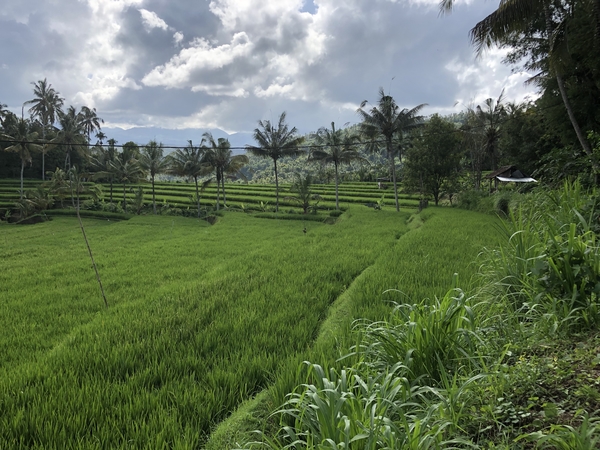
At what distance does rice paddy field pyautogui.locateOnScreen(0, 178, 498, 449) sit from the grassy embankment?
0.05 ft

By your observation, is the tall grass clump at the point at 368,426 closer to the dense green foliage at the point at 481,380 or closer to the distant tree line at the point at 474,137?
the dense green foliage at the point at 481,380

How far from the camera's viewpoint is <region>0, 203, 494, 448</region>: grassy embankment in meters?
2.32

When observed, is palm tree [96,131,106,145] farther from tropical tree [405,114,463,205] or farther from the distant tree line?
tropical tree [405,114,463,205]

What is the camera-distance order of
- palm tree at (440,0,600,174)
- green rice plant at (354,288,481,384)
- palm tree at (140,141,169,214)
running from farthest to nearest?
palm tree at (140,141,169,214) → palm tree at (440,0,600,174) → green rice plant at (354,288,481,384)

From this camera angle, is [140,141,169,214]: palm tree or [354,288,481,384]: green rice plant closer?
[354,288,481,384]: green rice plant

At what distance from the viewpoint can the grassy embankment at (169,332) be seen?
232cm

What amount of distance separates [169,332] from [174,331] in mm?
56

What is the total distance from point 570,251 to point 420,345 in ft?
4.61

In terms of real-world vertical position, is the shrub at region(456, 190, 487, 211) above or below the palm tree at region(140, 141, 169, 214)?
below

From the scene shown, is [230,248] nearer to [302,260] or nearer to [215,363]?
[302,260]

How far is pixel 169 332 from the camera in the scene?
3.81 m

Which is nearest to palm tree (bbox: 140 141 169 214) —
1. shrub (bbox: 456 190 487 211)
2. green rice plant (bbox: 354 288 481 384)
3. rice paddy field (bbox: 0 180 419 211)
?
rice paddy field (bbox: 0 180 419 211)

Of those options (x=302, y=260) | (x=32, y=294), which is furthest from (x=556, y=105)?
(x=32, y=294)

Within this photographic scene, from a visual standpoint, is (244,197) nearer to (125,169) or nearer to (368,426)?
(125,169)
